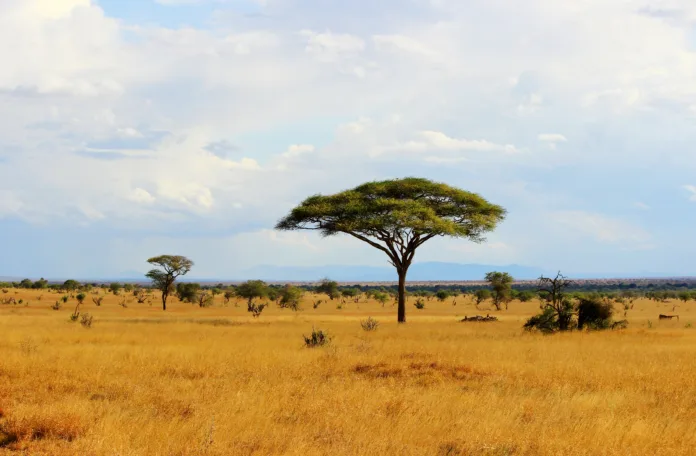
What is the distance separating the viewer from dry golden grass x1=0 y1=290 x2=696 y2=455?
8961 millimetres

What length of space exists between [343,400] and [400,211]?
92.0 feet

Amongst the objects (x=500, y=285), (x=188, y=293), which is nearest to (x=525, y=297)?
(x=500, y=285)

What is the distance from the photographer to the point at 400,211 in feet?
129

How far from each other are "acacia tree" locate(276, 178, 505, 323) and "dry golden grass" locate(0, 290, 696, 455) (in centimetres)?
1817

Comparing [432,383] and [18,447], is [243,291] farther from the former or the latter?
[18,447]

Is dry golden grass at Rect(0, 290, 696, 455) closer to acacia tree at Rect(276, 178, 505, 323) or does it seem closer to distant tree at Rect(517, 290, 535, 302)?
acacia tree at Rect(276, 178, 505, 323)

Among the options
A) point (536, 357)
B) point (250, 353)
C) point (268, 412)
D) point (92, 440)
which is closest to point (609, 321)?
point (536, 357)

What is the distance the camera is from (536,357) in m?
20.0

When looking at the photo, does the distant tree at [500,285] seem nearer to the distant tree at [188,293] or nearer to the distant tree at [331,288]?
the distant tree at [331,288]

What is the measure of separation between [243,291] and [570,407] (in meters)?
70.4

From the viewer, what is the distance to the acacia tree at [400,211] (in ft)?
131

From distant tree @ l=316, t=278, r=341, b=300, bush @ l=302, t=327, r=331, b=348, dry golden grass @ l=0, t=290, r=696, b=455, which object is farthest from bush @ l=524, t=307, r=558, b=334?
distant tree @ l=316, t=278, r=341, b=300

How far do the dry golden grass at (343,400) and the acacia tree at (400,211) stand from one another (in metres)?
18.2

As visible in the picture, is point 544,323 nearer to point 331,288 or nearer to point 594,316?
point 594,316
